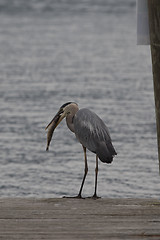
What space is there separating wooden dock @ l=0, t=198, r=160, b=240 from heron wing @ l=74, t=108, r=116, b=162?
425 millimetres

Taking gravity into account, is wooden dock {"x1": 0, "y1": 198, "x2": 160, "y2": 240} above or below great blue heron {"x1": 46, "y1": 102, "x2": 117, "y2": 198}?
below

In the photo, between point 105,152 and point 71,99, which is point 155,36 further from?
point 71,99

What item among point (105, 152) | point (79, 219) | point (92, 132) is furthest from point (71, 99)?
point (79, 219)

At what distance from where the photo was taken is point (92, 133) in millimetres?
5773

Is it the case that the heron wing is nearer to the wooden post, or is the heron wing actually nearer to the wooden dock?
the wooden dock

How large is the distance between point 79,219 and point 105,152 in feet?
2.94

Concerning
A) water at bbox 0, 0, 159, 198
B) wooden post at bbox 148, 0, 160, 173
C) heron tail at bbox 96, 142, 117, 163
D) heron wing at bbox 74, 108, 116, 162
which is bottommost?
water at bbox 0, 0, 159, 198

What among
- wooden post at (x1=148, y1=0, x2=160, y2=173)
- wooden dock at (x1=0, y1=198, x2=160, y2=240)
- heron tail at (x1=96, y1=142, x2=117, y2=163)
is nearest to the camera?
wooden dock at (x1=0, y1=198, x2=160, y2=240)

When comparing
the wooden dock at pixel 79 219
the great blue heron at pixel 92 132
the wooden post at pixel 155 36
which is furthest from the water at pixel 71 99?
the wooden post at pixel 155 36

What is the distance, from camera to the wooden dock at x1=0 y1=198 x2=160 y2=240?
4.54 meters

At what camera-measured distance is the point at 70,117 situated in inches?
240

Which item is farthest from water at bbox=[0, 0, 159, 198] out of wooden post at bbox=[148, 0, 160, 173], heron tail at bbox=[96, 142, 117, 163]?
wooden post at bbox=[148, 0, 160, 173]

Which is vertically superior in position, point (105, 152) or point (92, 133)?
point (92, 133)

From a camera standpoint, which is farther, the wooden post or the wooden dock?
the wooden post
